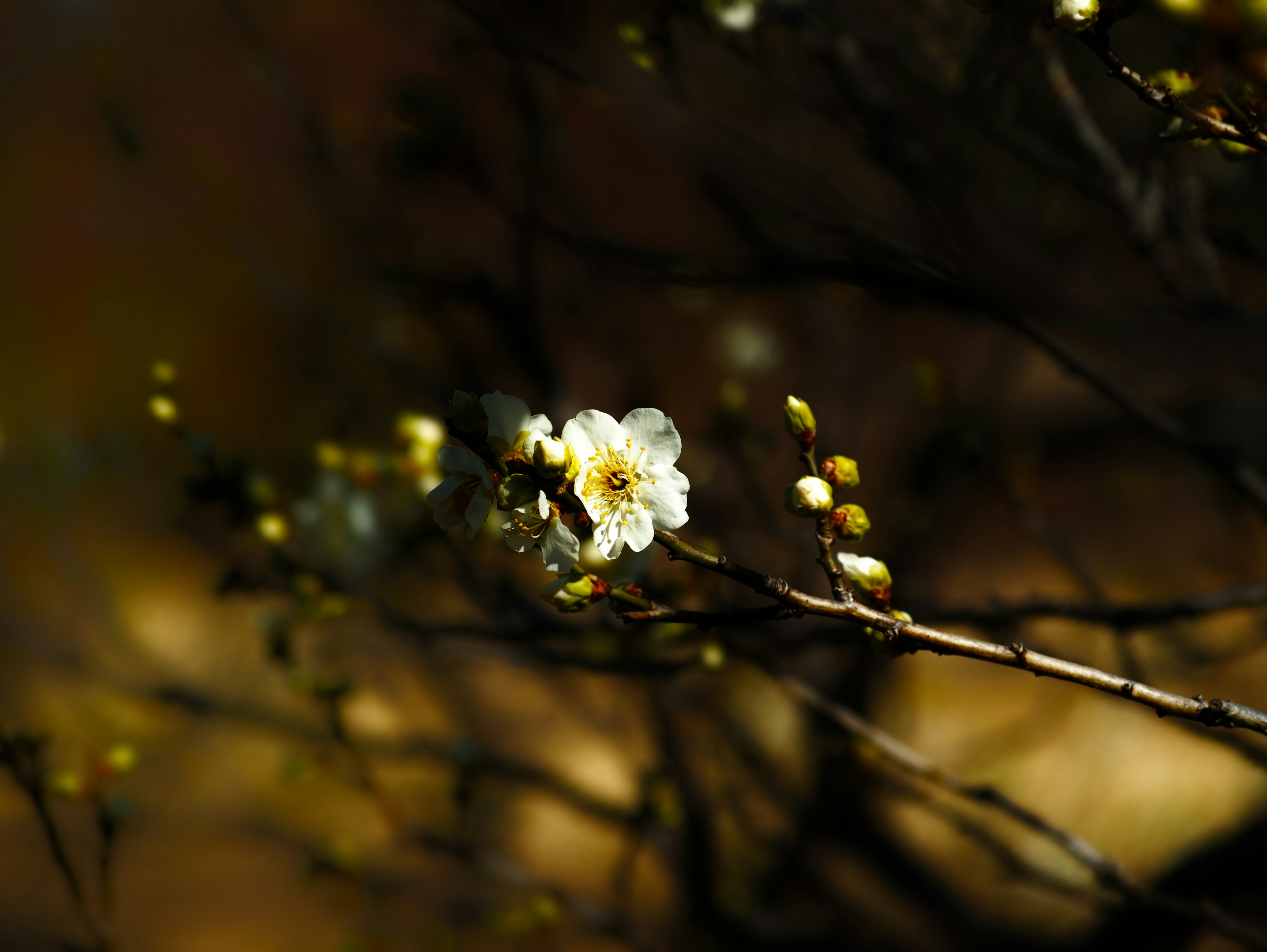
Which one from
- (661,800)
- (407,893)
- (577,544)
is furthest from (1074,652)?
(577,544)

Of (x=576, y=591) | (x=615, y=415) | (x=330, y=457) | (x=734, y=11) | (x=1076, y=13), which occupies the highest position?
(x=615, y=415)

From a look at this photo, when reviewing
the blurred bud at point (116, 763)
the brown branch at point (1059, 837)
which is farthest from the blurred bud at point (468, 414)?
the blurred bud at point (116, 763)

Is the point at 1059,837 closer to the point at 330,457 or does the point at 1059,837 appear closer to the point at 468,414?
the point at 468,414

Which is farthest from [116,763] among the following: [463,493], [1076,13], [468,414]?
[1076,13]

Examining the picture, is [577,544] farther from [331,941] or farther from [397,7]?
[331,941]

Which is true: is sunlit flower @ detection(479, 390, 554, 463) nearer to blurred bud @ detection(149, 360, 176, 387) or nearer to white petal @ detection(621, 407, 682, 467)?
white petal @ detection(621, 407, 682, 467)

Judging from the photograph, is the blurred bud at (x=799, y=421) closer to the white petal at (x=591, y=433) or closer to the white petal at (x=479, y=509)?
the white petal at (x=591, y=433)

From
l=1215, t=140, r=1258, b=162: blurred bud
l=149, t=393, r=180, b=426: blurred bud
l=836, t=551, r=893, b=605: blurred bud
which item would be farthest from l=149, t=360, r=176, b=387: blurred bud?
l=1215, t=140, r=1258, b=162: blurred bud
